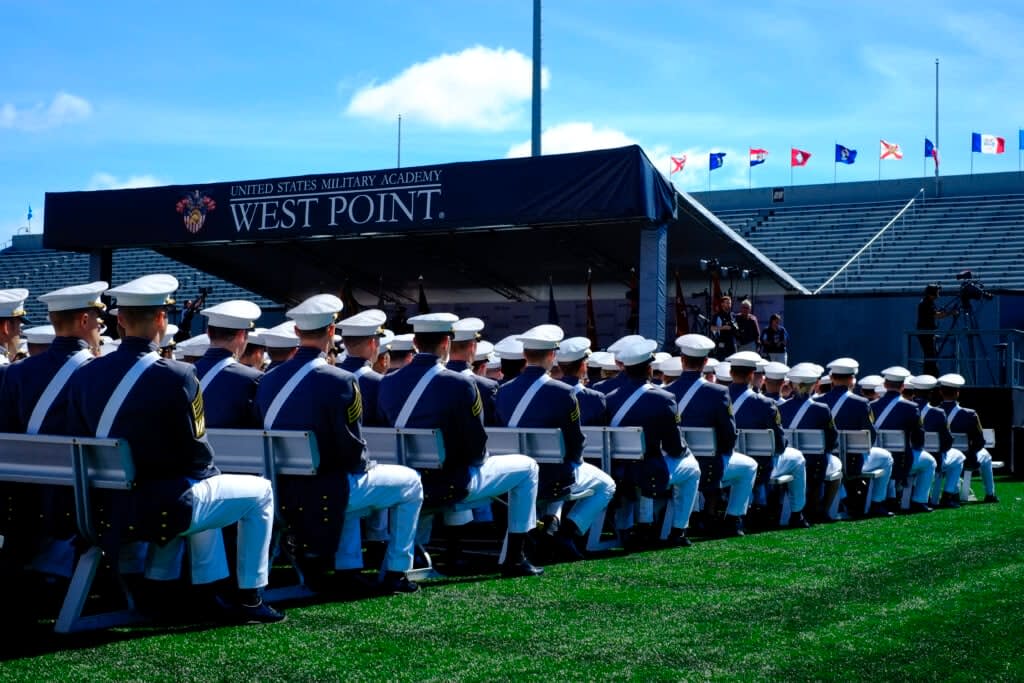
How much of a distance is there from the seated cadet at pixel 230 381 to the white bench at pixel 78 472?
1.24m

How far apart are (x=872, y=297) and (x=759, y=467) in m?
11.5

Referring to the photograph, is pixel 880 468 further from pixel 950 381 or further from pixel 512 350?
pixel 512 350

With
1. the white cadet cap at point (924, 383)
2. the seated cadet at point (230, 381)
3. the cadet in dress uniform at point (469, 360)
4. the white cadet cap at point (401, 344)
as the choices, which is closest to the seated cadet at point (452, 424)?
the cadet in dress uniform at point (469, 360)

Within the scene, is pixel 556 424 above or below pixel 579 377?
below

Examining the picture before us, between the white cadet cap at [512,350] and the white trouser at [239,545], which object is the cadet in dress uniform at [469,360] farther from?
the white trouser at [239,545]

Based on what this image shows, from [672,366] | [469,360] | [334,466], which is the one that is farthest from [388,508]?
[672,366]

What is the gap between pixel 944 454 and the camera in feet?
45.2

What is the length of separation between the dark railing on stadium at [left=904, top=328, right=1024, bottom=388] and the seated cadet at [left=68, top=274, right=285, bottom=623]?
13.9m

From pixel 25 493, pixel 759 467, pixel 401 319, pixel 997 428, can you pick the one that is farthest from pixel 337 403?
pixel 401 319

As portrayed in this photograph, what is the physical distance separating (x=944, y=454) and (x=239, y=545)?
32.8 feet

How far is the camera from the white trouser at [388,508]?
6.33 metres

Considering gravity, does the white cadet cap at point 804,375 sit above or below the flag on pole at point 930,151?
below

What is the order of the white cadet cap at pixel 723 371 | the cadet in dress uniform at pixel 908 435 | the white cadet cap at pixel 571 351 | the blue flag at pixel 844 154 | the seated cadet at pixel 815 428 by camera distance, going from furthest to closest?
the blue flag at pixel 844 154
the cadet in dress uniform at pixel 908 435
the white cadet cap at pixel 723 371
the seated cadet at pixel 815 428
the white cadet cap at pixel 571 351

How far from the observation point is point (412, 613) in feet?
19.4
